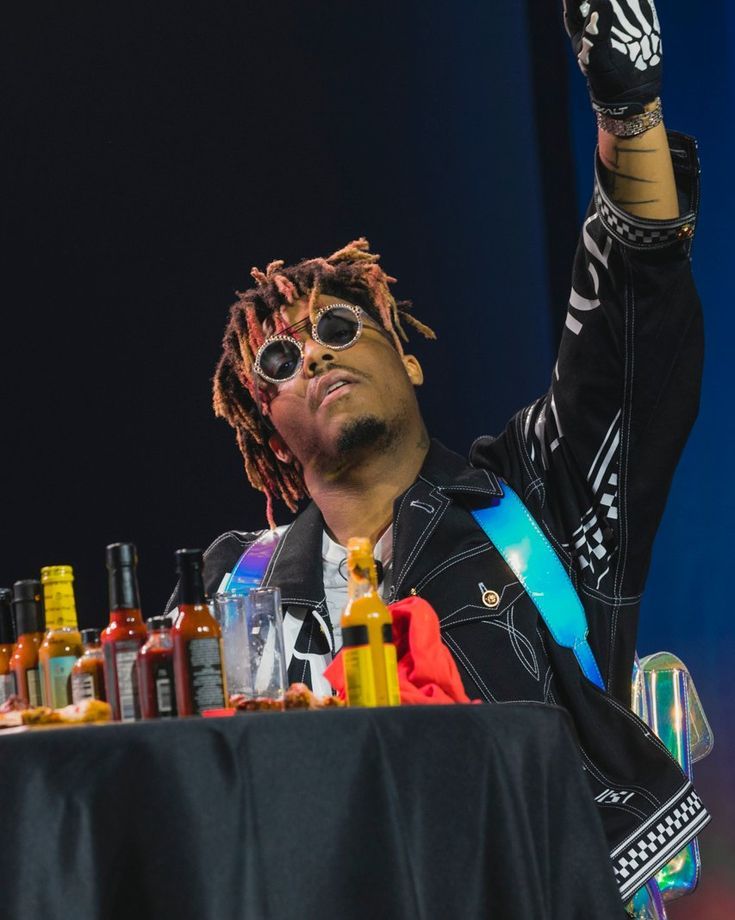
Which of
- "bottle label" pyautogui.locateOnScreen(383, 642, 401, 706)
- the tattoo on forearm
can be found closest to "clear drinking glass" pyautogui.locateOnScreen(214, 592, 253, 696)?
"bottle label" pyautogui.locateOnScreen(383, 642, 401, 706)

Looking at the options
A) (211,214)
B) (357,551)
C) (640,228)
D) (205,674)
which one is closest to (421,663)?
(357,551)

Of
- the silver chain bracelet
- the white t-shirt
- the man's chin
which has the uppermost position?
the silver chain bracelet

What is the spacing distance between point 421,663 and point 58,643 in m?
0.44

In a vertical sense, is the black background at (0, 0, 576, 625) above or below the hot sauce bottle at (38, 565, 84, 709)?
above

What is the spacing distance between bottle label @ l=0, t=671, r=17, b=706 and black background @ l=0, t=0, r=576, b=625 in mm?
1616

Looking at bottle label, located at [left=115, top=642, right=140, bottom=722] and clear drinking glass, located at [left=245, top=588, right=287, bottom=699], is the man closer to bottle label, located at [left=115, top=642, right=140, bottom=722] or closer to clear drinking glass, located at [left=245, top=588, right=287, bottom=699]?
clear drinking glass, located at [left=245, top=588, right=287, bottom=699]

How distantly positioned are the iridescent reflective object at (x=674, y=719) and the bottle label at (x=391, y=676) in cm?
102

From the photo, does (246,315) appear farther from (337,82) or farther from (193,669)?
(193,669)

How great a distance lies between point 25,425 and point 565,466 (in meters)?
1.56

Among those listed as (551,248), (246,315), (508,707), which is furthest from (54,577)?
(551,248)

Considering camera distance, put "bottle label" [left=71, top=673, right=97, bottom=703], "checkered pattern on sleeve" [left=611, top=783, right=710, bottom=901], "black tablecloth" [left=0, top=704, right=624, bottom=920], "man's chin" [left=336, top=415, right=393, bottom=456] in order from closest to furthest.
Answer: "black tablecloth" [left=0, top=704, right=624, bottom=920] < "bottle label" [left=71, top=673, right=97, bottom=703] < "checkered pattern on sleeve" [left=611, top=783, right=710, bottom=901] < "man's chin" [left=336, top=415, right=393, bottom=456]

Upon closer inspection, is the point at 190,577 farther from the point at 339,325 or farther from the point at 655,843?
the point at 339,325

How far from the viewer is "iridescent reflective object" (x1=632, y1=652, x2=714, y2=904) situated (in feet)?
7.25

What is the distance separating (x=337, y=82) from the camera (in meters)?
3.45
